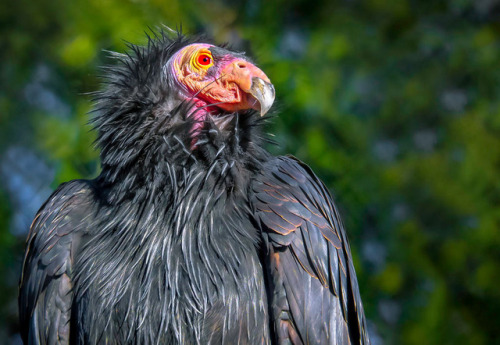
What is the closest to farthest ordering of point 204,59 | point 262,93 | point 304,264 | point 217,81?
point 304,264 → point 262,93 → point 217,81 → point 204,59

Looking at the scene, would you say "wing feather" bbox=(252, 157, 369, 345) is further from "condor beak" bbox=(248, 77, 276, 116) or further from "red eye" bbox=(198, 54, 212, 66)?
"red eye" bbox=(198, 54, 212, 66)

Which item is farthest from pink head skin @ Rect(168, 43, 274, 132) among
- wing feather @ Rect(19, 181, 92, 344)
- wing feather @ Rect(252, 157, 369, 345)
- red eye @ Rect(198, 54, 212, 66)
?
wing feather @ Rect(19, 181, 92, 344)

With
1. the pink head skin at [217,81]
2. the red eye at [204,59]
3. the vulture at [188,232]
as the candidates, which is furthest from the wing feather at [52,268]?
the red eye at [204,59]

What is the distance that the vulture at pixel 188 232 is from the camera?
301 cm

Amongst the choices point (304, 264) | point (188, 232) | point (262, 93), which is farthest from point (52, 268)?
point (262, 93)

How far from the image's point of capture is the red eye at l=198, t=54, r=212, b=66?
3.57 m

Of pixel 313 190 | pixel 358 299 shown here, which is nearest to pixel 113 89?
pixel 313 190

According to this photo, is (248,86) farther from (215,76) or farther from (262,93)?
(215,76)

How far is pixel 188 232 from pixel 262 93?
0.83m

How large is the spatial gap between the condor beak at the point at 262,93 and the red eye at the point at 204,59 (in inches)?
14.7

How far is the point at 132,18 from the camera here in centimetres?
663

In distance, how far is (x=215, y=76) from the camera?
3.50 meters

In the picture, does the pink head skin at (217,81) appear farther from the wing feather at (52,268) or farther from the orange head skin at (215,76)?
the wing feather at (52,268)

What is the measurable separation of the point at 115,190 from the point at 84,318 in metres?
0.69
